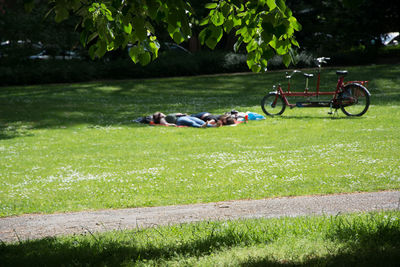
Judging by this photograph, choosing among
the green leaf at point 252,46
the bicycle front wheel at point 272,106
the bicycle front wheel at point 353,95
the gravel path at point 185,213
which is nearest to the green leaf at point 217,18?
the green leaf at point 252,46

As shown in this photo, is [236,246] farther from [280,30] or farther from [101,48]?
[101,48]

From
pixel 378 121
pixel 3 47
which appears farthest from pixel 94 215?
pixel 3 47

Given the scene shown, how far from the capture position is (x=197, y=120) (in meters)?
17.8

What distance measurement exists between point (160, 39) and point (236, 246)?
32619mm

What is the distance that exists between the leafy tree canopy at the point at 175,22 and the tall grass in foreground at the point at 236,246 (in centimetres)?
203

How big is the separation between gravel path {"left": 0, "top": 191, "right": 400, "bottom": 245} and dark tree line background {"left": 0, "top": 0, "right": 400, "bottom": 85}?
25.6m

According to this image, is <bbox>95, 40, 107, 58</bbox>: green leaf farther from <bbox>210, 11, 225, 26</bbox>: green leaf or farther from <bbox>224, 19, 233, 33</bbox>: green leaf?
<bbox>224, 19, 233, 33</bbox>: green leaf

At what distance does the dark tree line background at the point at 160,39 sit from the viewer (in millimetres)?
32000

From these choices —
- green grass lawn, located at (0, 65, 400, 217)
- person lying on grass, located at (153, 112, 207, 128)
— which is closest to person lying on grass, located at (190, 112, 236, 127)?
person lying on grass, located at (153, 112, 207, 128)

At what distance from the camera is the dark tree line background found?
105 ft

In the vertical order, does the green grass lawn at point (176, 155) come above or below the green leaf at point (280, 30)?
below

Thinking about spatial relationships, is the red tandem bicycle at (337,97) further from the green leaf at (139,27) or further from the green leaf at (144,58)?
the green leaf at (139,27)

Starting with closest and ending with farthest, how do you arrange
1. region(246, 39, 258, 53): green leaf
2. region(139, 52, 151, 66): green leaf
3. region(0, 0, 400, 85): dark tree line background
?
1. region(139, 52, 151, 66): green leaf
2. region(246, 39, 258, 53): green leaf
3. region(0, 0, 400, 85): dark tree line background

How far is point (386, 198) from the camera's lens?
25.3 feet
